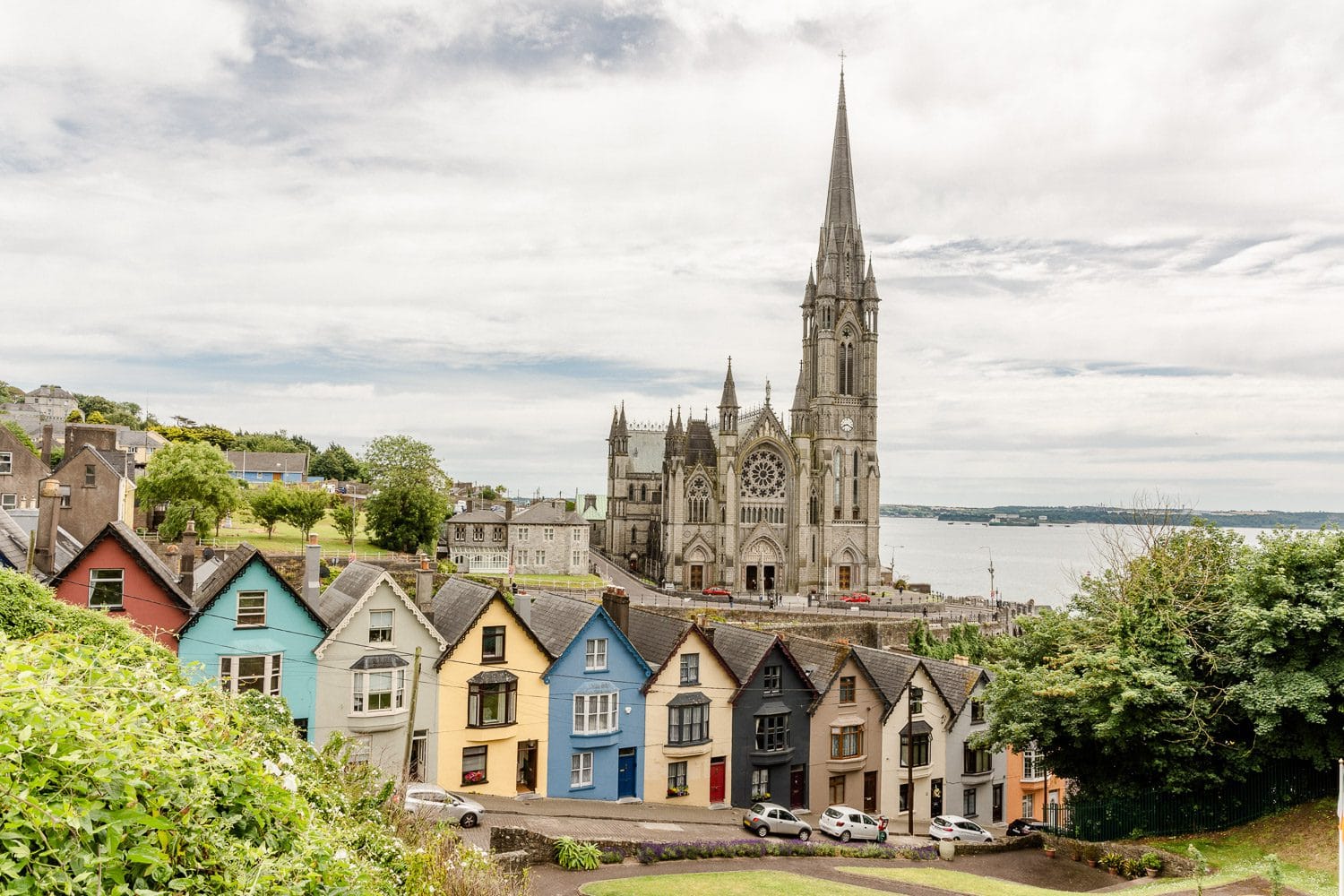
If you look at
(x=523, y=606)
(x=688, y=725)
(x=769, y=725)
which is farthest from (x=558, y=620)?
(x=769, y=725)

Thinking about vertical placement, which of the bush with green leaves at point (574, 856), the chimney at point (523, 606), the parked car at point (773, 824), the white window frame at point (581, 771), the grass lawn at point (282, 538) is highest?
the grass lawn at point (282, 538)

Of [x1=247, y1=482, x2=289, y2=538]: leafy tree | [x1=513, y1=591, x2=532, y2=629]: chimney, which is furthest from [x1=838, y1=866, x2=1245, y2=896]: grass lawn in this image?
[x1=247, y1=482, x2=289, y2=538]: leafy tree

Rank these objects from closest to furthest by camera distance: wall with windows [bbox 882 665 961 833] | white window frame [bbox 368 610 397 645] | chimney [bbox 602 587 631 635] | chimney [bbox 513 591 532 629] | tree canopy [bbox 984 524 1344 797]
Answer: tree canopy [bbox 984 524 1344 797]
white window frame [bbox 368 610 397 645]
chimney [bbox 513 591 532 629]
chimney [bbox 602 587 631 635]
wall with windows [bbox 882 665 961 833]

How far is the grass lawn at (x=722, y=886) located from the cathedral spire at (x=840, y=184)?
282ft

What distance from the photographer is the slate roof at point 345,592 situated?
3102 cm

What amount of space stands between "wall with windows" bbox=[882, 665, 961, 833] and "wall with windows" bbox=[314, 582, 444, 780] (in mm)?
18636

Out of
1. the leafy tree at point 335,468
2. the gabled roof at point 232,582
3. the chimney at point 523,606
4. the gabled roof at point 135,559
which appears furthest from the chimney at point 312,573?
the leafy tree at point 335,468

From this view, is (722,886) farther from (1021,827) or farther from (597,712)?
(1021,827)

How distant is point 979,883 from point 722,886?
6400mm

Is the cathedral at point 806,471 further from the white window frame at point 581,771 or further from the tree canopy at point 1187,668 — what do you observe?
the tree canopy at point 1187,668

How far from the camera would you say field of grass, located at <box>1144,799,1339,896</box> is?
19.5 metres

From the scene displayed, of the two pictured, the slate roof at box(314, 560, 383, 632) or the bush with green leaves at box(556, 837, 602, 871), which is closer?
the bush with green leaves at box(556, 837, 602, 871)

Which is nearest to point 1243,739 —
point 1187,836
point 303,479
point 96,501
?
point 1187,836

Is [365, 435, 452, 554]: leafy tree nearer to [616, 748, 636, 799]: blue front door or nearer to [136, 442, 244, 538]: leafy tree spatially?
[136, 442, 244, 538]: leafy tree
